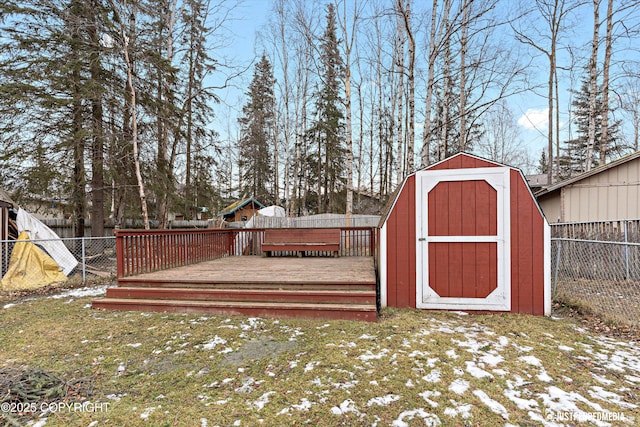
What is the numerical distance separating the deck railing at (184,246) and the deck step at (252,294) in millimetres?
418

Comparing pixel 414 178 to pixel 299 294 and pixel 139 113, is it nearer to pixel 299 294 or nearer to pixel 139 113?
pixel 299 294

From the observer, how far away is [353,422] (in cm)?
179

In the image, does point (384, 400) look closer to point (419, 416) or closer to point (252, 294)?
point (419, 416)

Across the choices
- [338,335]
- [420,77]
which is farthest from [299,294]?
[420,77]

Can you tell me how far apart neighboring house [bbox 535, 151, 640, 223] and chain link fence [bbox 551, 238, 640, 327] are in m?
1.37

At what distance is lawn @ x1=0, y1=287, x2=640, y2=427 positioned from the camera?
1869mm

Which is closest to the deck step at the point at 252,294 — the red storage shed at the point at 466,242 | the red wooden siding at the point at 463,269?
the red storage shed at the point at 466,242

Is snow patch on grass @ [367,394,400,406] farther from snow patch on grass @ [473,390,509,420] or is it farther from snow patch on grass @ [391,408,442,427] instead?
snow patch on grass @ [473,390,509,420]

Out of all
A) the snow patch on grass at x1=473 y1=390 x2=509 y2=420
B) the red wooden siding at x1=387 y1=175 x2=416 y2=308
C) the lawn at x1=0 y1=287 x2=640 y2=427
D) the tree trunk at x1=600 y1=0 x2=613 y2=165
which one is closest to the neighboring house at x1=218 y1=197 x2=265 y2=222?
the lawn at x1=0 y1=287 x2=640 y2=427

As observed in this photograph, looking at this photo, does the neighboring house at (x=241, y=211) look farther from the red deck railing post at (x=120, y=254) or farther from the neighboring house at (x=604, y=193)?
the neighboring house at (x=604, y=193)

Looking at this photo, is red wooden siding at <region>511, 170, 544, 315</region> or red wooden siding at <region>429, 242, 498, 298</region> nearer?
red wooden siding at <region>511, 170, 544, 315</region>

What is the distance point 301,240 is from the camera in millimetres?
7527

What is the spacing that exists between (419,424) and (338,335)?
55.6 inches

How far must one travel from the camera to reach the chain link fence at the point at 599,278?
403 cm
